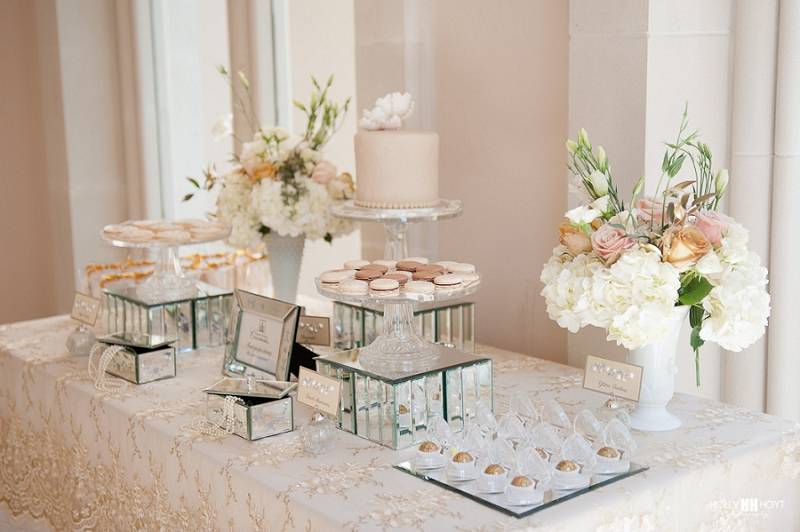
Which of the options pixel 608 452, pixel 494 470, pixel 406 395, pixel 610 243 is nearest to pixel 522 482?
pixel 494 470

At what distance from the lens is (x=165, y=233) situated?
8.30ft

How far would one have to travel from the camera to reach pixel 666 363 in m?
1.84

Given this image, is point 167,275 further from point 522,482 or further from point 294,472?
point 522,482

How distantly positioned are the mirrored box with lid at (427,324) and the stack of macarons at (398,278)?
284 mm

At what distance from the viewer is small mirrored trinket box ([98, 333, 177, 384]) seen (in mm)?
2217

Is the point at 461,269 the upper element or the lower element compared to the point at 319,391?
upper

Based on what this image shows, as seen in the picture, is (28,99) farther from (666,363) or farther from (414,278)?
(666,363)

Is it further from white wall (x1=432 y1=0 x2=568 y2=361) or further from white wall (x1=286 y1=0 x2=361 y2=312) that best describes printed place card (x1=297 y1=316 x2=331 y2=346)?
white wall (x1=286 y1=0 x2=361 y2=312)

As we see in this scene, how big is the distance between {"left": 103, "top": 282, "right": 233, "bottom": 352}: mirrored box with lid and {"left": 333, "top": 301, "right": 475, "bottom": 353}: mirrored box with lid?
352mm

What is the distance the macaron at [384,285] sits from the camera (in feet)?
5.92

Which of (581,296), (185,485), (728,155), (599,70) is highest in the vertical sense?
(599,70)

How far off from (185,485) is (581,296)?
0.80 meters

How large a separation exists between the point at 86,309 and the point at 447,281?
1097mm

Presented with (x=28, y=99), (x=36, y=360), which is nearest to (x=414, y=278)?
(x=36, y=360)
